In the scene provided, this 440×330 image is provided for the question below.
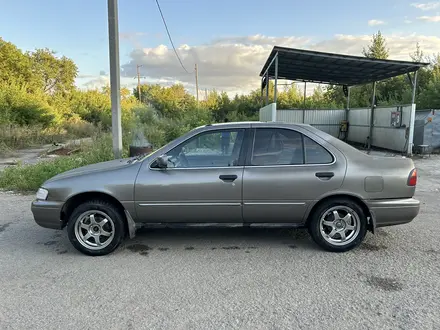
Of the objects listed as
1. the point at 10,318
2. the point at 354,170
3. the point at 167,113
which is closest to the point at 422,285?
the point at 354,170

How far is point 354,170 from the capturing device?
4.02m

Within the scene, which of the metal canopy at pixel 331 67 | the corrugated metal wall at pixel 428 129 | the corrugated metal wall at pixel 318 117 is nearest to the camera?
the metal canopy at pixel 331 67

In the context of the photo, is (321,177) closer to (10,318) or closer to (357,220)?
(357,220)

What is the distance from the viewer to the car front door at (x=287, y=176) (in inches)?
157

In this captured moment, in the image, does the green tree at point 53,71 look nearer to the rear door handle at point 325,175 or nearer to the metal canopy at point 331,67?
the metal canopy at point 331,67

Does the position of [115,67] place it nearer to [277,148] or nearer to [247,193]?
[277,148]

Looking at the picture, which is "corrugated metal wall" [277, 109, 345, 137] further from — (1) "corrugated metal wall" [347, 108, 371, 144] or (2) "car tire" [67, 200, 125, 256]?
(2) "car tire" [67, 200, 125, 256]

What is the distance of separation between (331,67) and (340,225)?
11.6m

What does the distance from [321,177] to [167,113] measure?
2581 centimetres

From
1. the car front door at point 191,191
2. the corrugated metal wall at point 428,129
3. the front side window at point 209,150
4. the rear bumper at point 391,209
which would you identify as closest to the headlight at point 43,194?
the car front door at point 191,191

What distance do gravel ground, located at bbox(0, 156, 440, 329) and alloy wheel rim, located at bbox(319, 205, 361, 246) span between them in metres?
0.19

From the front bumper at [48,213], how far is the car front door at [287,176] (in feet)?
7.64

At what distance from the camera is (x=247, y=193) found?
4.01 meters

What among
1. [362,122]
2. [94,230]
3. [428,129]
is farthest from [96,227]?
[362,122]
